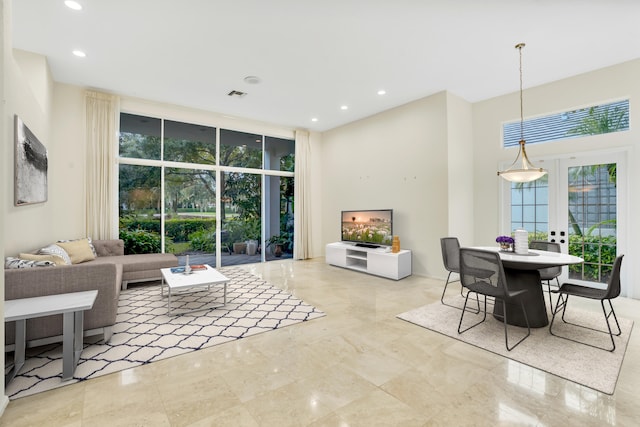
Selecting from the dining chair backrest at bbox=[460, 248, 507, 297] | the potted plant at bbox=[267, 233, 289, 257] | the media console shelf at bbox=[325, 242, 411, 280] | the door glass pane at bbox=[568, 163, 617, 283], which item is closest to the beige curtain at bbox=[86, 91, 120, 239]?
the potted plant at bbox=[267, 233, 289, 257]

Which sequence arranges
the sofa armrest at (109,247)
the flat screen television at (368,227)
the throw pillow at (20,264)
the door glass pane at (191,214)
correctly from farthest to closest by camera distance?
the door glass pane at (191,214) → the flat screen television at (368,227) → the sofa armrest at (109,247) → the throw pillow at (20,264)

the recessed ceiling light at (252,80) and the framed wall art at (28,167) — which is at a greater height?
the recessed ceiling light at (252,80)

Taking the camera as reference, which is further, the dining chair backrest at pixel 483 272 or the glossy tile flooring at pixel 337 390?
the dining chair backrest at pixel 483 272

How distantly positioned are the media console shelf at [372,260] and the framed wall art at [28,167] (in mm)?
4730

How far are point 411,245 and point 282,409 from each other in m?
4.15

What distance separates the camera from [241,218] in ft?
21.7

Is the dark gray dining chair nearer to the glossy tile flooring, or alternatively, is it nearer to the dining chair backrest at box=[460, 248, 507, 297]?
the dining chair backrest at box=[460, 248, 507, 297]

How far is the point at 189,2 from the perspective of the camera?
9.44 feet

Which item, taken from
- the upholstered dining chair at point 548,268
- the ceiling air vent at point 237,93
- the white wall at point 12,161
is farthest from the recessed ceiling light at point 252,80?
the upholstered dining chair at point 548,268

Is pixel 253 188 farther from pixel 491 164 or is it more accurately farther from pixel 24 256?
pixel 491 164

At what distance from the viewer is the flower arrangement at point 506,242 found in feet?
11.2

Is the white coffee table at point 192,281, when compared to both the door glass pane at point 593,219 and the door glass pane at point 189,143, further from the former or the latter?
the door glass pane at point 593,219

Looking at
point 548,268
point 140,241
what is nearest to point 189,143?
point 140,241

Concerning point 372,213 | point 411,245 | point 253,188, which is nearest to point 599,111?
point 411,245
